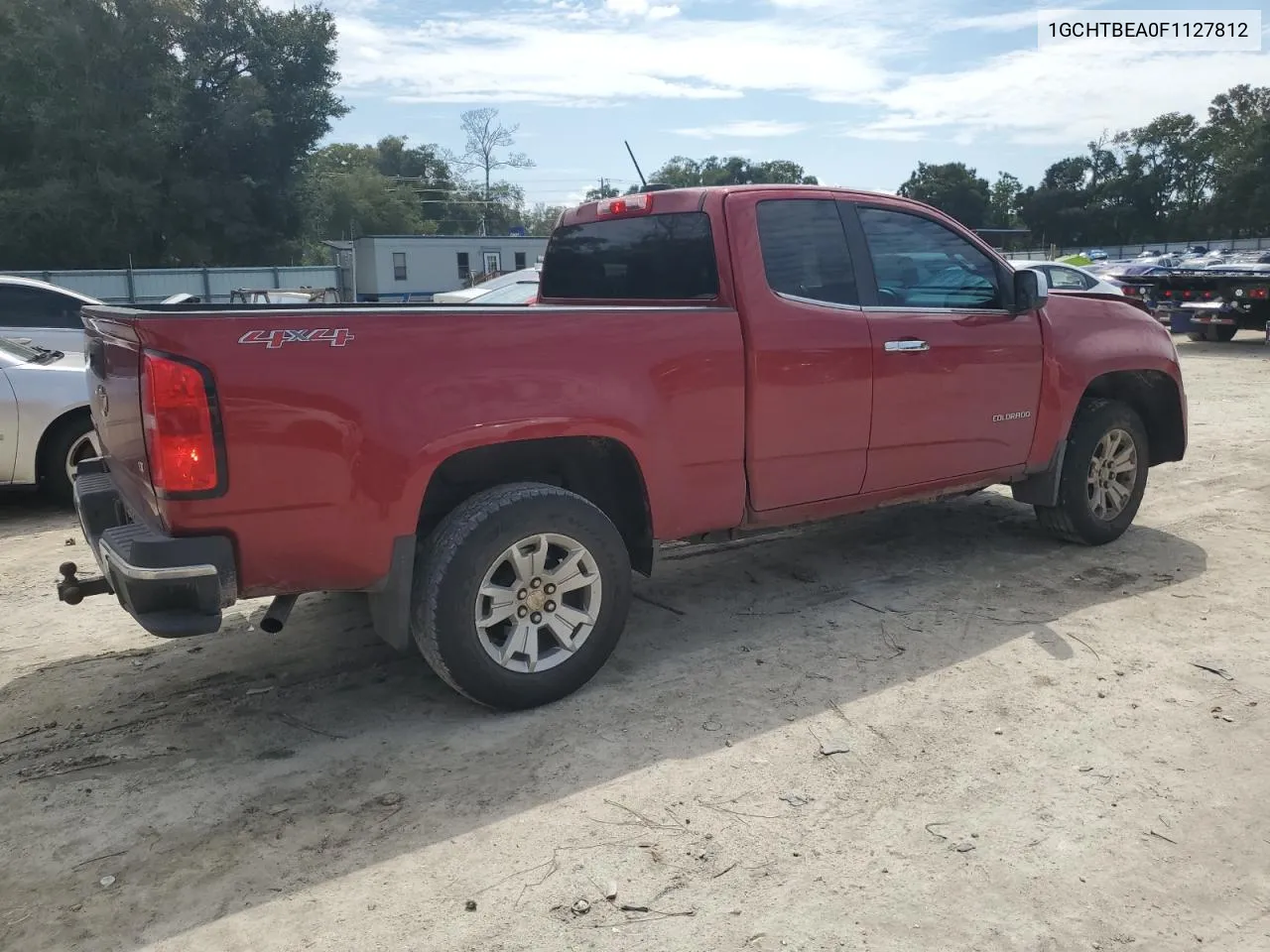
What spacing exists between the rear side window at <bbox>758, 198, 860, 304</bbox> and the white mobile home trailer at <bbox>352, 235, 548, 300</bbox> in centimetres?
3710

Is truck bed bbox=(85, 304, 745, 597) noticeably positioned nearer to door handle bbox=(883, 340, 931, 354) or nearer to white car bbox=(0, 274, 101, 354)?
door handle bbox=(883, 340, 931, 354)

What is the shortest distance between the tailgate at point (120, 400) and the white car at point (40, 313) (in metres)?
5.34

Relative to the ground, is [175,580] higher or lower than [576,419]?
lower

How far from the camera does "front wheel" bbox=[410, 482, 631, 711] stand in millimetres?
3570

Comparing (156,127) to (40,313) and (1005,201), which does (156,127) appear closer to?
(40,313)

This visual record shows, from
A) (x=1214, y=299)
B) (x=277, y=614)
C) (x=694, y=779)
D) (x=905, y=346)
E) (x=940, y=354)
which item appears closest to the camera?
(x=694, y=779)

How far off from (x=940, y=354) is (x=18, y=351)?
21.6ft

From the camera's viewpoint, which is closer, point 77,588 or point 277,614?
point 277,614

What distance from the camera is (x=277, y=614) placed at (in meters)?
3.62

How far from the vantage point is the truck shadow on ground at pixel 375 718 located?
9.68 feet

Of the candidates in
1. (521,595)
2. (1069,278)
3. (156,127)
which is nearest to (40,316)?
(521,595)

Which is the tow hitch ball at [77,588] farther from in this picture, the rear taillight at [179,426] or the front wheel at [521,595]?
the front wheel at [521,595]

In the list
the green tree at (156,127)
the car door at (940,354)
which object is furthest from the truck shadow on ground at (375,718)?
the green tree at (156,127)

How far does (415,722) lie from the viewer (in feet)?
12.6
